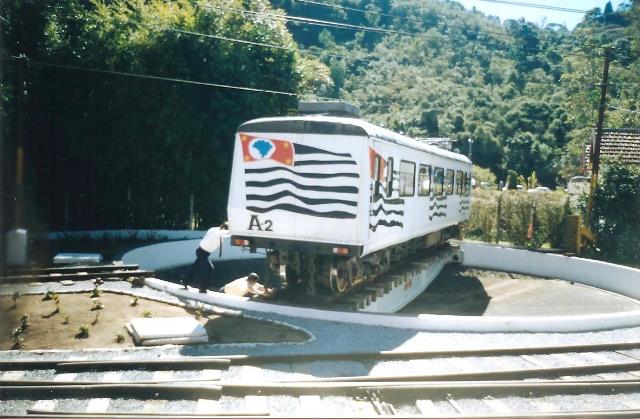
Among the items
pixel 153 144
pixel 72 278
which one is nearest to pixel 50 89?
pixel 153 144

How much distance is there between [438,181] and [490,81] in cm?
8716

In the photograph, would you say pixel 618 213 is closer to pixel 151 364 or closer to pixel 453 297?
pixel 453 297

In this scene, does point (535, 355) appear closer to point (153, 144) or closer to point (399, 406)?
point (399, 406)

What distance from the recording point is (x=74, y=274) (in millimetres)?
12625

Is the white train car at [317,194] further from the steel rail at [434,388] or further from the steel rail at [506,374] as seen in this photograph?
the steel rail at [434,388]

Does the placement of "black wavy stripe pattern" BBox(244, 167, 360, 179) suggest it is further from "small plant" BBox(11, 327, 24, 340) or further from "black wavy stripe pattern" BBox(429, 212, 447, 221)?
"black wavy stripe pattern" BBox(429, 212, 447, 221)

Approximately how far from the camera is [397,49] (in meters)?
112

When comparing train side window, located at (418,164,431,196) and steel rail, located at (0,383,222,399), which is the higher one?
train side window, located at (418,164,431,196)

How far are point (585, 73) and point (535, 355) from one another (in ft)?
146

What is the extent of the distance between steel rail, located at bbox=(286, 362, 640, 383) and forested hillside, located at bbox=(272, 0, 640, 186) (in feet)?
106

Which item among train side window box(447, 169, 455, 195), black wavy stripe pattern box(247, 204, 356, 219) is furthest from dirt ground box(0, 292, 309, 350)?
train side window box(447, 169, 455, 195)

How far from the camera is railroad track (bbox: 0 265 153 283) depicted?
1195 cm

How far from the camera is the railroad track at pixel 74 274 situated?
1195 centimetres

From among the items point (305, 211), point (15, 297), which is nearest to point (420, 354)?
point (305, 211)
